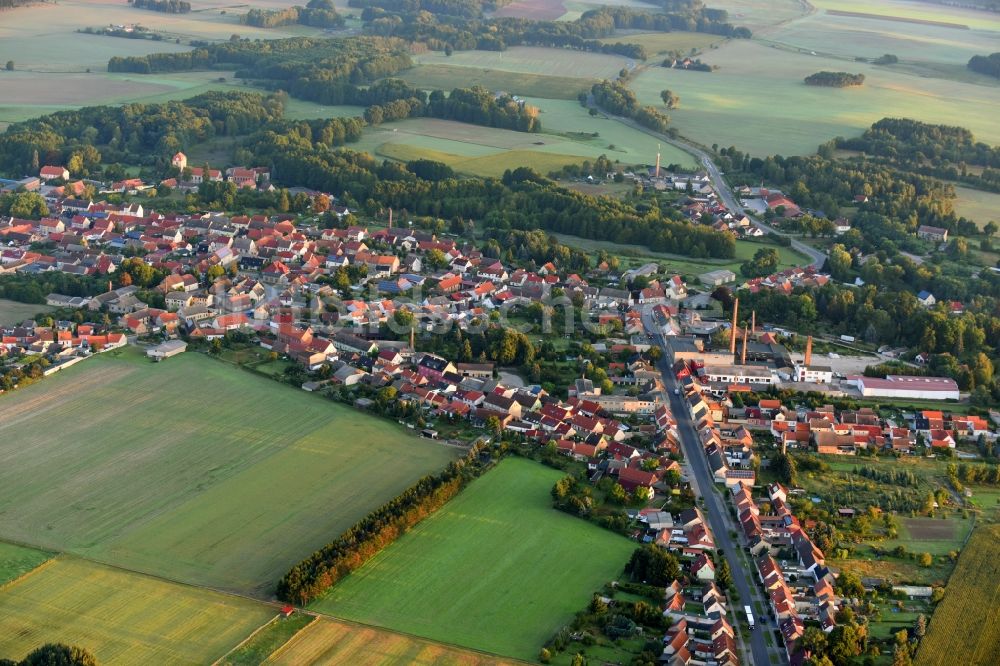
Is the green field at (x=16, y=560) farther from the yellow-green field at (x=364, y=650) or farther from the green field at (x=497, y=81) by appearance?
the green field at (x=497, y=81)

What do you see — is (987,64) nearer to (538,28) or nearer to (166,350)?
(538,28)

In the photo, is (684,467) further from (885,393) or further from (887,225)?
(887,225)

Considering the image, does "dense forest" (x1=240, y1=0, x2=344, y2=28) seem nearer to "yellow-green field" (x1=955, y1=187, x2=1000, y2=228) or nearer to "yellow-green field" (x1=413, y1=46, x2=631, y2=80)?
"yellow-green field" (x1=413, y1=46, x2=631, y2=80)

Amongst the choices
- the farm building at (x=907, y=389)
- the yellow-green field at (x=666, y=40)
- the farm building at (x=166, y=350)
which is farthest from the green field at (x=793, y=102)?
the farm building at (x=166, y=350)

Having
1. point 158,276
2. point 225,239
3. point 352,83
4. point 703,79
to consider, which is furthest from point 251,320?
point 703,79

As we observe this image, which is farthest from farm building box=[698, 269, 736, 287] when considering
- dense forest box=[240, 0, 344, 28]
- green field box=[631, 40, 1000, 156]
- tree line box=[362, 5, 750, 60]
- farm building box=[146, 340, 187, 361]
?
dense forest box=[240, 0, 344, 28]

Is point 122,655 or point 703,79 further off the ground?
Answer: point 703,79
